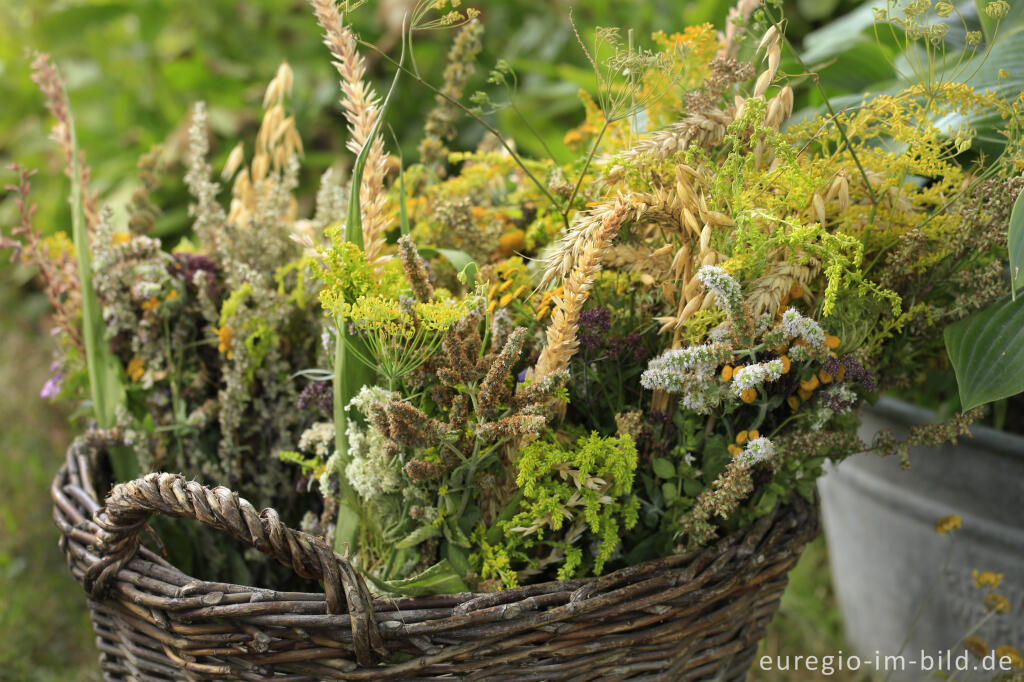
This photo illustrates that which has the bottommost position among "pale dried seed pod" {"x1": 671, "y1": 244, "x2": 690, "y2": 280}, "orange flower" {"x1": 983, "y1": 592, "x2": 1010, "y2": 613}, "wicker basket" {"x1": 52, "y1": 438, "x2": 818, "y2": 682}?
"orange flower" {"x1": 983, "y1": 592, "x2": 1010, "y2": 613}

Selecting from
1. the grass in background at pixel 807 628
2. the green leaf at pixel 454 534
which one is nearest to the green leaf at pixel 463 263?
the green leaf at pixel 454 534

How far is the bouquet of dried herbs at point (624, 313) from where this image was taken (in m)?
0.68

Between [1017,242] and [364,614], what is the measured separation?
2.03 feet

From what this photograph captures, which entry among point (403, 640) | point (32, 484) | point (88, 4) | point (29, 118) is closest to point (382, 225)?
point (403, 640)

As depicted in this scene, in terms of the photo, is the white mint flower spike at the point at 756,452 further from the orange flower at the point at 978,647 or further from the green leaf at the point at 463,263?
the orange flower at the point at 978,647

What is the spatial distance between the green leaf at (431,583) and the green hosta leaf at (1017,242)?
1.78 ft

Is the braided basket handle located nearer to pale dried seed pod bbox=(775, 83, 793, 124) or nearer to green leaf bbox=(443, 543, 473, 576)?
green leaf bbox=(443, 543, 473, 576)

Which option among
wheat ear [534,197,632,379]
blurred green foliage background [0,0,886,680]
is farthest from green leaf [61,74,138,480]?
blurred green foliage background [0,0,886,680]

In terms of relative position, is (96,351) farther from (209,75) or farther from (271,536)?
(209,75)

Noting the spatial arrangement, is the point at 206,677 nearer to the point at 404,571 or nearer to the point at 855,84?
the point at 404,571

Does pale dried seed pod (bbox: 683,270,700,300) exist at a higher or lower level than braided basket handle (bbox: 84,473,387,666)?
higher

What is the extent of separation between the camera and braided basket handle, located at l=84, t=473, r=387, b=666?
2.15 ft

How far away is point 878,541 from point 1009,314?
0.61 meters

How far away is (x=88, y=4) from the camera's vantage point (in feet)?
7.94
